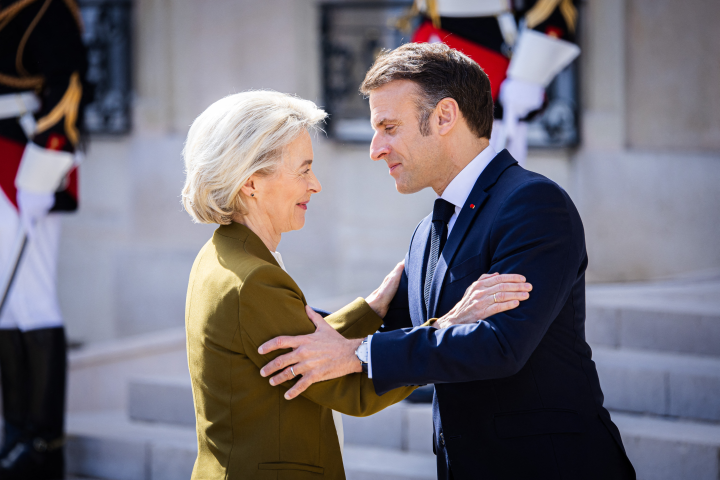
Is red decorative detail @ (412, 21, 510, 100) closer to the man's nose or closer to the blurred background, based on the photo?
the blurred background

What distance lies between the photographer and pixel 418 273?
209cm

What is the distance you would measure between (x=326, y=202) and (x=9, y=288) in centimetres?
243

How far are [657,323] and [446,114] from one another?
7.60 ft

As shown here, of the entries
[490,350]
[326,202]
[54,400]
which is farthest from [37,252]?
[490,350]

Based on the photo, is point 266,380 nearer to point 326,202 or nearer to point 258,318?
point 258,318

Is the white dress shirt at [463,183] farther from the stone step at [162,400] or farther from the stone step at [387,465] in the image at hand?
the stone step at [162,400]

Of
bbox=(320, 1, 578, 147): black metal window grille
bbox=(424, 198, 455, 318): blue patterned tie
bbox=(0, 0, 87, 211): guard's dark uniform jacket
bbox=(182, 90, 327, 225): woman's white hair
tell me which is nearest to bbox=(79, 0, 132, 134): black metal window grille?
bbox=(320, 1, 578, 147): black metal window grille

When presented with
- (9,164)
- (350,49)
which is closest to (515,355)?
(9,164)

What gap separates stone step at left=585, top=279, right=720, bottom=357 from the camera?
3662 millimetres

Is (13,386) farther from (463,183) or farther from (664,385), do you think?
(664,385)

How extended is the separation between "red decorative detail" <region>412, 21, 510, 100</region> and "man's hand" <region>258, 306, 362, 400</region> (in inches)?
76.0

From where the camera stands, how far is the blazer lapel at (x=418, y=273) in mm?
2043

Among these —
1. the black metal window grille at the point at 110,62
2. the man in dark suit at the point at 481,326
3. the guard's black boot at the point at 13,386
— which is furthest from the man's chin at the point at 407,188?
the black metal window grille at the point at 110,62

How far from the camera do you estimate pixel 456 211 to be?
6.69 feet
